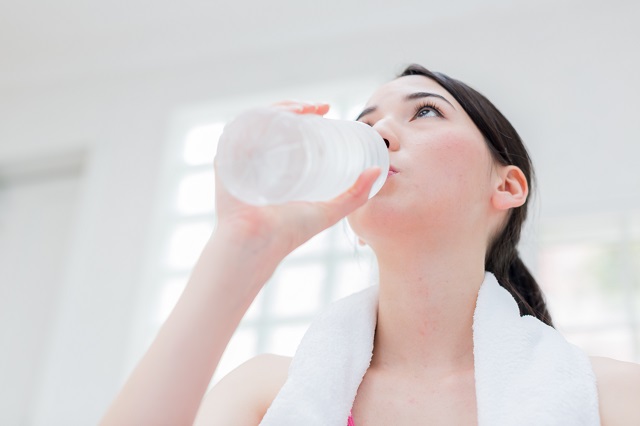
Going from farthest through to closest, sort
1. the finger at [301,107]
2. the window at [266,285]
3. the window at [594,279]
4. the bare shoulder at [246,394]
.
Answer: the window at [266,285] → the window at [594,279] → the bare shoulder at [246,394] → the finger at [301,107]

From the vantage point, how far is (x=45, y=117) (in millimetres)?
3188

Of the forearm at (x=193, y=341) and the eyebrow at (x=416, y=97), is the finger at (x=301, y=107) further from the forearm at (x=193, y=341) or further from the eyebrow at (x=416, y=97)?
the eyebrow at (x=416, y=97)

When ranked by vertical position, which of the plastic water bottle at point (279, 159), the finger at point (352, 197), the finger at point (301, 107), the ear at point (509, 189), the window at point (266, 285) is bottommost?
the window at point (266, 285)

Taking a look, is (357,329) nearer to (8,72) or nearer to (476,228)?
(476,228)

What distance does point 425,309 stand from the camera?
120 cm

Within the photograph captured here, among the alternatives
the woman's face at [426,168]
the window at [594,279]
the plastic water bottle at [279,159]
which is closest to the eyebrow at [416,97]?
the woman's face at [426,168]

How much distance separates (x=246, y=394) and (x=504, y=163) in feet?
1.85

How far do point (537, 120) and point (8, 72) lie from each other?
2.18 m

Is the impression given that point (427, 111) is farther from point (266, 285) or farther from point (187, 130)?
point (187, 130)

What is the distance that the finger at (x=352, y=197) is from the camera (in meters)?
0.92

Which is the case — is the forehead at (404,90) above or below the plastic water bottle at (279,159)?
above

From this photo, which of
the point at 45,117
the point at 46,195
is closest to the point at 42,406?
the point at 46,195

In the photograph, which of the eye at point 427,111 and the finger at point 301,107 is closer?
the finger at point 301,107

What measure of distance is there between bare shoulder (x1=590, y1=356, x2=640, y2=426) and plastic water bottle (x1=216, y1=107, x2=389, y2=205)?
0.41m
